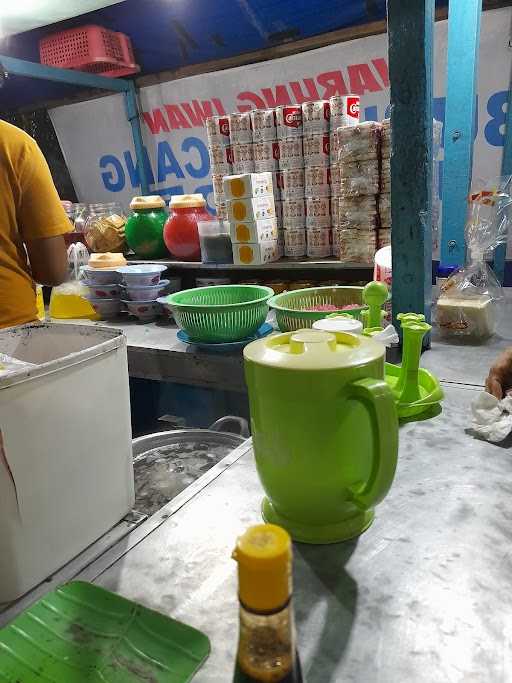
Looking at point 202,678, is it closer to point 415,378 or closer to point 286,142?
point 415,378

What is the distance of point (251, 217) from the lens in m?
1.97

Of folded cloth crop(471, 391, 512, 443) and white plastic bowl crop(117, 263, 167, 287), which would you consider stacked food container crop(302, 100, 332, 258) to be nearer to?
white plastic bowl crop(117, 263, 167, 287)

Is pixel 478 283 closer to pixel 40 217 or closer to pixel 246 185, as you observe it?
pixel 246 185

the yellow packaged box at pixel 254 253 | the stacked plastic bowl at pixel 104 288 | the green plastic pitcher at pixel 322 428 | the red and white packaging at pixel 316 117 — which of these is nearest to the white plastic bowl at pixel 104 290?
the stacked plastic bowl at pixel 104 288

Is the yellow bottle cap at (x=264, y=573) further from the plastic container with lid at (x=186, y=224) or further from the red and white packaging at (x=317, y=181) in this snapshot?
the plastic container with lid at (x=186, y=224)

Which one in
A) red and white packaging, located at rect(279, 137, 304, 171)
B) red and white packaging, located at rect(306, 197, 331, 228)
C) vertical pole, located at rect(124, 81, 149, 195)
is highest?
vertical pole, located at rect(124, 81, 149, 195)

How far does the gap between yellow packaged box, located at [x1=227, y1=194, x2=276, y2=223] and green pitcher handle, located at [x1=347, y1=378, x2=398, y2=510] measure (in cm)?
152

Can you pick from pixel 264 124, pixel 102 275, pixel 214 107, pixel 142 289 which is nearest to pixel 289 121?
pixel 264 124

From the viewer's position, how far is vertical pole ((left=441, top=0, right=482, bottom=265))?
180cm

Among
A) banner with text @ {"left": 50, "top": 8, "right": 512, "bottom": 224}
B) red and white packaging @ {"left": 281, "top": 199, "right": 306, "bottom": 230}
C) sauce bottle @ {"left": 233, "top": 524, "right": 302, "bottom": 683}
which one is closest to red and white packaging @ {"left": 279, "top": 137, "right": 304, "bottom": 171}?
red and white packaging @ {"left": 281, "top": 199, "right": 306, "bottom": 230}

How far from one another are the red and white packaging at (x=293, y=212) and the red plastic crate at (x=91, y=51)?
6.02ft

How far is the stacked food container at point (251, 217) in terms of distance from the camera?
6.37 feet

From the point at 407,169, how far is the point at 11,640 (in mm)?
1187

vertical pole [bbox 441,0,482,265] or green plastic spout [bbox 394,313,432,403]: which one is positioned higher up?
vertical pole [bbox 441,0,482,265]
